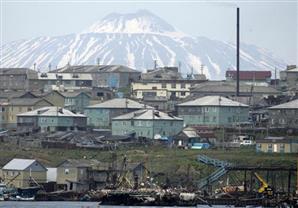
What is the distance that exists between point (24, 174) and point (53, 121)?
25.3m

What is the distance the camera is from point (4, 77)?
500 feet

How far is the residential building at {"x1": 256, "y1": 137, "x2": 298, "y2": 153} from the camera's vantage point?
108500 millimetres

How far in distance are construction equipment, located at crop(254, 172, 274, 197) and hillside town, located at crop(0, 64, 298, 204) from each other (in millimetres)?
139

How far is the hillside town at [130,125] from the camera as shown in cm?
9894

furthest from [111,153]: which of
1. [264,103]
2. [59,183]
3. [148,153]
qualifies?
[264,103]

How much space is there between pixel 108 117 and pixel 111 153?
23064 millimetres

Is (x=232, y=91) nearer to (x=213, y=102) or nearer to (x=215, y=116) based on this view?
(x=213, y=102)

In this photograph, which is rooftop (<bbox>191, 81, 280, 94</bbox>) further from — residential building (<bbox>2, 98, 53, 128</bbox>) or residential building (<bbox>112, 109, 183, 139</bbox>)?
residential building (<bbox>112, 109, 183, 139</bbox>)

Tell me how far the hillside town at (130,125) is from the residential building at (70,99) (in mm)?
89

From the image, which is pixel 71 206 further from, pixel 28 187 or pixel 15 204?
pixel 28 187

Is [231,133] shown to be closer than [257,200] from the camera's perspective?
No

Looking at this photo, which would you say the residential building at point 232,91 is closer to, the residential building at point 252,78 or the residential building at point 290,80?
the residential building at point 290,80

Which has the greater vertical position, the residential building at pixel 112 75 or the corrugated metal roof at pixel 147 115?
the residential building at pixel 112 75

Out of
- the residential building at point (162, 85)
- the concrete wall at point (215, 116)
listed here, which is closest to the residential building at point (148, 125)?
the concrete wall at point (215, 116)
